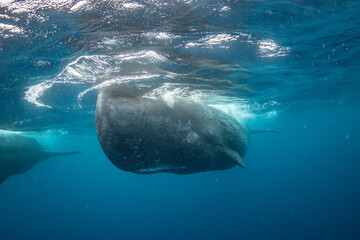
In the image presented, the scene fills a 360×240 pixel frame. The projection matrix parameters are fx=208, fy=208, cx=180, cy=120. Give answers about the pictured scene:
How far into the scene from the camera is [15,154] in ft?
36.5

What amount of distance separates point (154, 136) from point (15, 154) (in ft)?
35.3

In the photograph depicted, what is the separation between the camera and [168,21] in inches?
231

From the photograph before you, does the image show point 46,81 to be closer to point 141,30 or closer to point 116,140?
point 141,30

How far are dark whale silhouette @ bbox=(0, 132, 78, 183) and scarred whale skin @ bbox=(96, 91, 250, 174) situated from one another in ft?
30.0

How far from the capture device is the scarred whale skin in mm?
4137

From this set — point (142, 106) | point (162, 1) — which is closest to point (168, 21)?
point (162, 1)

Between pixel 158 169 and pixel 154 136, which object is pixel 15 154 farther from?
pixel 154 136

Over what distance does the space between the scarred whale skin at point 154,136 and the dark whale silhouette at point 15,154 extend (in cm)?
914

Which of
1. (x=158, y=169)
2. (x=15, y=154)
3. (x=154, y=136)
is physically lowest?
(x=15, y=154)

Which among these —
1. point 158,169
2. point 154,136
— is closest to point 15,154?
point 158,169

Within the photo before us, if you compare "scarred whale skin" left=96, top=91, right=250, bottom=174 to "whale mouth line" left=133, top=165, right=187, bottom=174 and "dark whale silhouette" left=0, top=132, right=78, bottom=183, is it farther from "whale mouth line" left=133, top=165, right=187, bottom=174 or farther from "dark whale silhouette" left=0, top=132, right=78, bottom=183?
"dark whale silhouette" left=0, top=132, right=78, bottom=183

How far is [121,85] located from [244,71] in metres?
6.39

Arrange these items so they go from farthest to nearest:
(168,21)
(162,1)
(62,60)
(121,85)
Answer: (121,85) → (62,60) → (168,21) → (162,1)

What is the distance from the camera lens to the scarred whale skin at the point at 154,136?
13.6 feet
